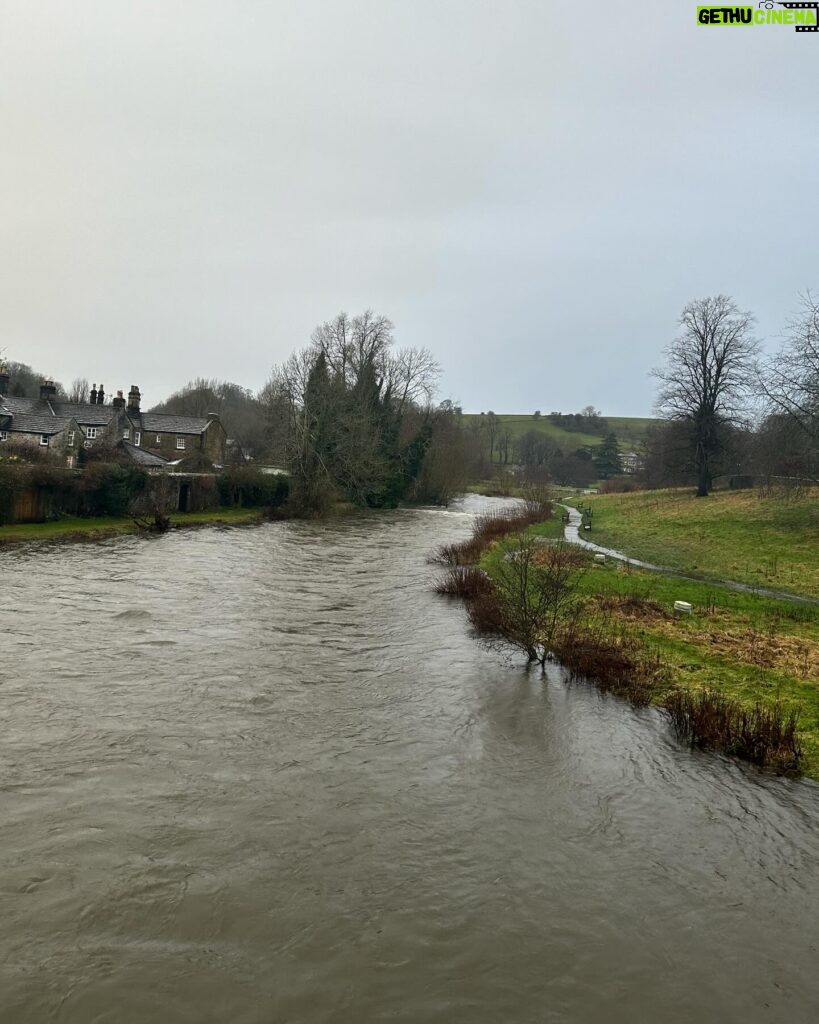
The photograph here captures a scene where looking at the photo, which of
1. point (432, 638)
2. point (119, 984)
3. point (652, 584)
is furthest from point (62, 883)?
point (652, 584)

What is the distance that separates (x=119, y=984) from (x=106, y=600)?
13.3 meters

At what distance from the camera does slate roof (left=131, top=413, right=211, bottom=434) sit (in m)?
65.1

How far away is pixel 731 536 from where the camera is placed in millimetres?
30562

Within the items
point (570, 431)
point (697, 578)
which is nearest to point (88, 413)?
point (697, 578)

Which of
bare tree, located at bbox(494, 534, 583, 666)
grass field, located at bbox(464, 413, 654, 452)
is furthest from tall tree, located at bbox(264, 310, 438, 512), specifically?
grass field, located at bbox(464, 413, 654, 452)

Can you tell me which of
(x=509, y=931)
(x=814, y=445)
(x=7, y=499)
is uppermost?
(x=814, y=445)

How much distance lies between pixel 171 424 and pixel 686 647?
61.4m

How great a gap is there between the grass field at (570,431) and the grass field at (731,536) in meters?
97.4

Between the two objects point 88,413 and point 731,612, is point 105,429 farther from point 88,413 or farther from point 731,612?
point 731,612

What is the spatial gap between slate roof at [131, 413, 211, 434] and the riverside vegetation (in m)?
52.0

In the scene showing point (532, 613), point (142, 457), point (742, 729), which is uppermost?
point (142, 457)

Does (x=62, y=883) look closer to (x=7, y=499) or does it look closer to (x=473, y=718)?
(x=473, y=718)

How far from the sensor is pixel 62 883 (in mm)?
5703

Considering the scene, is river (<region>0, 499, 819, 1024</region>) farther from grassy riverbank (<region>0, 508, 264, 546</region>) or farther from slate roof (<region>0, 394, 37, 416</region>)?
slate roof (<region>0, 394, 37, 416</region>)
